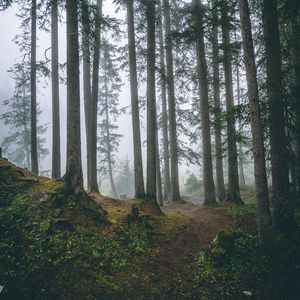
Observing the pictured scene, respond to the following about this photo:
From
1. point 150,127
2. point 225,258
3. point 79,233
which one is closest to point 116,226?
point 79,233

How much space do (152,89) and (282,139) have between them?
5.90m

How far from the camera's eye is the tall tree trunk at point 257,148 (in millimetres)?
8336

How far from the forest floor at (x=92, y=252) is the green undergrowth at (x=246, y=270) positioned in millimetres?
43

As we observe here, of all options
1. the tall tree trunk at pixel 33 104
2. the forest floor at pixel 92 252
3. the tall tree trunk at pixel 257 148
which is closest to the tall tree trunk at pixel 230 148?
the forest floor at pixel 92 252

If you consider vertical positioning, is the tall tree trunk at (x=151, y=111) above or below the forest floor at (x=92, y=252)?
above

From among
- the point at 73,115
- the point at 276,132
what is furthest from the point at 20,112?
the point at 276,132

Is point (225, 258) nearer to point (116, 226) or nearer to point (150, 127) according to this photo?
point (116, 226)

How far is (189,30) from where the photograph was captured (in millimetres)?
12734

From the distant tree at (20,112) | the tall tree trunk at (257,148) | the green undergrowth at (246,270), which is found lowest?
the green undergrowth at (246,270)

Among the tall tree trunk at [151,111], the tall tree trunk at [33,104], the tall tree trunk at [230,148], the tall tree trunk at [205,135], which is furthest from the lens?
the tall tree trunk at [33,104]

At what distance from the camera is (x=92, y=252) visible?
784 centimetres

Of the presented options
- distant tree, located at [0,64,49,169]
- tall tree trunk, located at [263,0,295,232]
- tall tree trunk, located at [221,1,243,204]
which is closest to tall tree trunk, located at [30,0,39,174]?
distant tree, located at [0,64,49,169]

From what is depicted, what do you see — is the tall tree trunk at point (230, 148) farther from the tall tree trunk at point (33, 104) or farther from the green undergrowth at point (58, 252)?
the tall tree trunk at point (33, 104)

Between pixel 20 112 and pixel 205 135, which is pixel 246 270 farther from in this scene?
pixel 20 112
